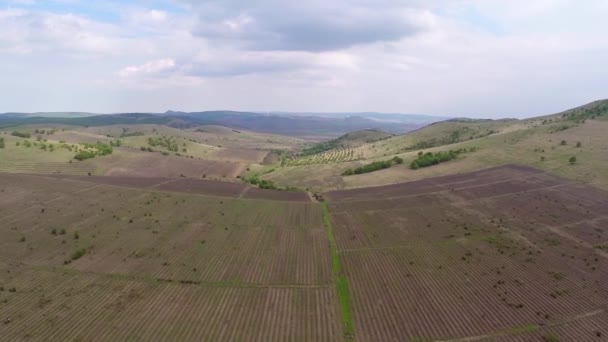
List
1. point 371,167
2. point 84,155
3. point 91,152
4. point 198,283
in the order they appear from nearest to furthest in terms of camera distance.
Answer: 1. point 198,283
2. point 371,167
3. point 84,155
4. point 91,152

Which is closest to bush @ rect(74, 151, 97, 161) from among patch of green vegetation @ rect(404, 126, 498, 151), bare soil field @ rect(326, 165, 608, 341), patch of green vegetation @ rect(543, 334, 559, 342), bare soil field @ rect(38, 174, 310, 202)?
bare soil field @ rect(38, 174, 310, 202)

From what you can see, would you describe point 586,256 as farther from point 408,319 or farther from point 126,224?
point 126,224

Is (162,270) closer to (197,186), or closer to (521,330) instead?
(521,330)

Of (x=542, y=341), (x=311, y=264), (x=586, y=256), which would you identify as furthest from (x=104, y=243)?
(x=586, y=256)

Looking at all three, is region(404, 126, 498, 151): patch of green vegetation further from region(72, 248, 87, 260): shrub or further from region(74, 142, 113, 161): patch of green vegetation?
region(72, 248, 87, 260): shrub

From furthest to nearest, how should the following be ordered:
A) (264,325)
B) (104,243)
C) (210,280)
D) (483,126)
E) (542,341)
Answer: (483,126) < (104,243) < (210,280) < (264,325) < (542,341)

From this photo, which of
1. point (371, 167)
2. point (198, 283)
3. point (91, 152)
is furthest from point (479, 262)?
point (91, 152)
